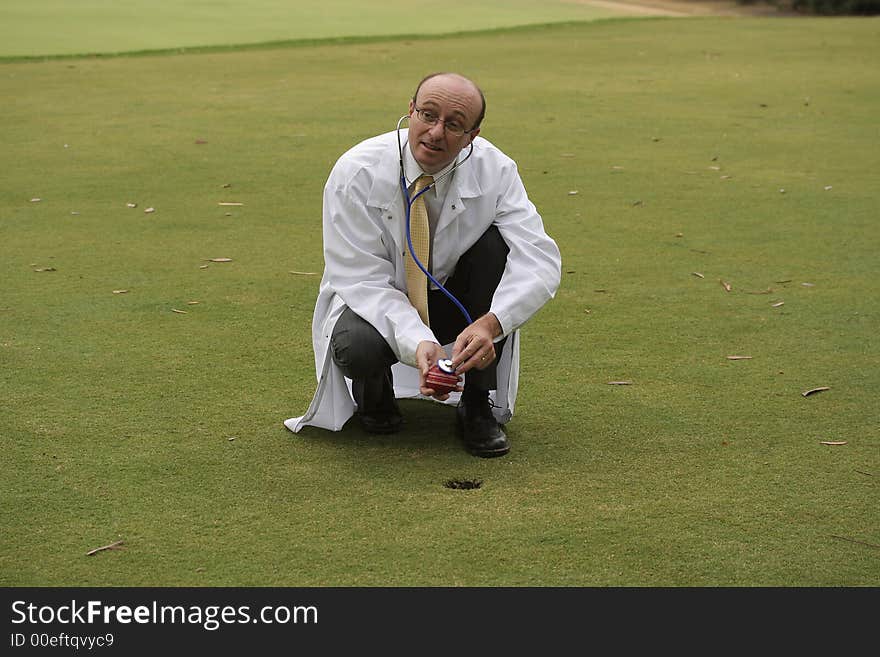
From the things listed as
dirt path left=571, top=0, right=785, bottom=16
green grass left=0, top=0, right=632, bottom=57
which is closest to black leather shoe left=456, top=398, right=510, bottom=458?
green grass left=0, top=0, right=632, bottom=57

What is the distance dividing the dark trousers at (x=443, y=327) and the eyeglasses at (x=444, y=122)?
1.12 ft

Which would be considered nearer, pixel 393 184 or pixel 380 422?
pixel 393 184

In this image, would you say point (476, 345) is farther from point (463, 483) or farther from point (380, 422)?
point (380, 422)

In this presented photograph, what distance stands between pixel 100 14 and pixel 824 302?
1356 centimetres

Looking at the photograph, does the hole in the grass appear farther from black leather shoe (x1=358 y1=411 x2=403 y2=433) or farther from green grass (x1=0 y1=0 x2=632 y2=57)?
green grass (x1=0 y1=0 x2=632 y2=57)

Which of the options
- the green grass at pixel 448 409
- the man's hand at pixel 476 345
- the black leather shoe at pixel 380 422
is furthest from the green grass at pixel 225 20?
the man's hand at pixel 476 345

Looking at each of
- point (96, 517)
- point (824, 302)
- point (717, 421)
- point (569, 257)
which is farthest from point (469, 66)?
point (96, 517)

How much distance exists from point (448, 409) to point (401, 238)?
2.37ft

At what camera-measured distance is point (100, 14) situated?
16.9 m

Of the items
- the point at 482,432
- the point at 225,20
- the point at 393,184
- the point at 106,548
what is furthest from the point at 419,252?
the point at 225,20

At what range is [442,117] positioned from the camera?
355cm

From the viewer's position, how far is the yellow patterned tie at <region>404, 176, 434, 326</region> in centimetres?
370

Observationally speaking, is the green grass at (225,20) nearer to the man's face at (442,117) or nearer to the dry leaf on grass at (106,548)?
the man's face at (442,117)

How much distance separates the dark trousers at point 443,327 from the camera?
3.74 meters
